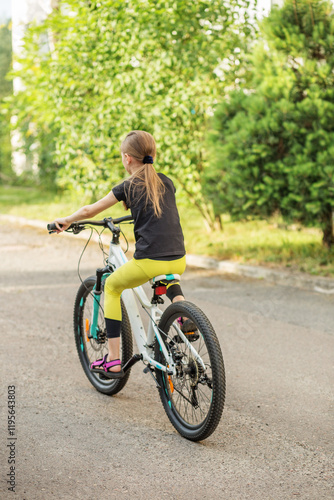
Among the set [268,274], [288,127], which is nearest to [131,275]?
Answer: [268,274]

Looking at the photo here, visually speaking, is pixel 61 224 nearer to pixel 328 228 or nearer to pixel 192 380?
pixel 192 380

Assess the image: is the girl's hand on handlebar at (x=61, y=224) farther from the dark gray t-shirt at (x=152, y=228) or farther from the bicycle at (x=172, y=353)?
the dark gray t-shirt at (x=152, y=228)

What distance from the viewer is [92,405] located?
4.29m

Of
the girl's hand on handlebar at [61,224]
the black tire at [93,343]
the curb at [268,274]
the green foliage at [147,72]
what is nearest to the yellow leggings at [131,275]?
the black tire at [93,343]

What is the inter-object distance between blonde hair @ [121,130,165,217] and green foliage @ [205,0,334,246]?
15.4 ft

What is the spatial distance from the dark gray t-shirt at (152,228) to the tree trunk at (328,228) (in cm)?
518

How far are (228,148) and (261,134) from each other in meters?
0.51

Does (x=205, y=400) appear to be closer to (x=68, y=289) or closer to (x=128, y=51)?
(x=68, y=289)

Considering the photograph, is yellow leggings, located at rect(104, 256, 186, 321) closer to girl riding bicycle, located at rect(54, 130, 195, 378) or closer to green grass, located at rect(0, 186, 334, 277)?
girl riding bicycle, located at rect(54, 130, 195, 378)

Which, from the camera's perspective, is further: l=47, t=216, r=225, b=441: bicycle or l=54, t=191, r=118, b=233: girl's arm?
l=54, t=191, r=118, b=233: girl's arm

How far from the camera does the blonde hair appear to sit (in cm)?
377

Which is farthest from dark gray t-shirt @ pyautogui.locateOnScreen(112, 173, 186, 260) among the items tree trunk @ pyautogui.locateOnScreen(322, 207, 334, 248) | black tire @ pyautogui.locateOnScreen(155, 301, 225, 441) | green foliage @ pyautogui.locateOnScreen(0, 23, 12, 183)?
green foliage @ pyautogui.locateOnScreen(0, 23, 12, 183)

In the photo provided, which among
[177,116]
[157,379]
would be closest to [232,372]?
[157,379]

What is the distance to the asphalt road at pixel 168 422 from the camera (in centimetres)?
322
